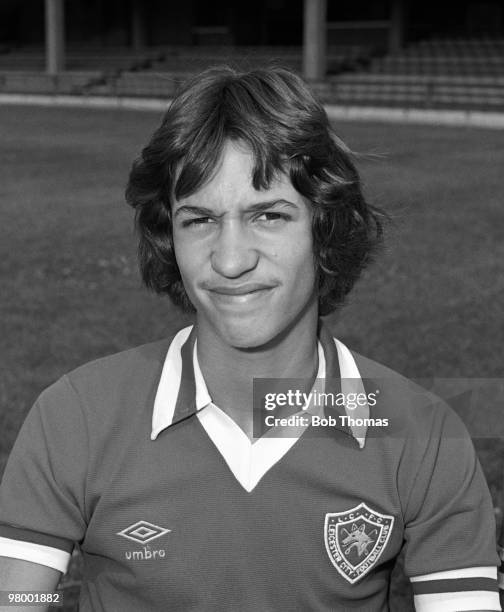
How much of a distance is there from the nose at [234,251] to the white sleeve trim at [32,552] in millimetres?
634

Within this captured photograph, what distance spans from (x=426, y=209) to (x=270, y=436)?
31.9ft

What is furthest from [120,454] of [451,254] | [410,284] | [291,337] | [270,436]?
[451,254]

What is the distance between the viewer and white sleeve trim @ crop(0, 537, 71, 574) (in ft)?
6.09

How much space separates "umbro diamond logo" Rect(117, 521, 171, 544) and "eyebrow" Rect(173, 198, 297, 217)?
62 cm

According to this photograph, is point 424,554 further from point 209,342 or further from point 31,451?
point 31,451

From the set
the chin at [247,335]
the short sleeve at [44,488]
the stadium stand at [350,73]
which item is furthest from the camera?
the stadium stand at [350,73]

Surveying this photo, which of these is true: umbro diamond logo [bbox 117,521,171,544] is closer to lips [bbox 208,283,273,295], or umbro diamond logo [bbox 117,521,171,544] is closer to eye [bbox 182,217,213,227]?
lips [bbox 208,283,273,295]

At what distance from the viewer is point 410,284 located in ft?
25.4

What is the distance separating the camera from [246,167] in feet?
6.26

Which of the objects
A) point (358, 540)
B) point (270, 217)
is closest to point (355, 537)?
point (358, 540)

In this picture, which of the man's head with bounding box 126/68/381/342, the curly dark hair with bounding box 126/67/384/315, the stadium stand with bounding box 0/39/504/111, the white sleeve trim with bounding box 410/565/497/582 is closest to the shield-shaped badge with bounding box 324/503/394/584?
the white sleeve trim with bounding box 410/565/497/582

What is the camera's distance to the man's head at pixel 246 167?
1907 mm

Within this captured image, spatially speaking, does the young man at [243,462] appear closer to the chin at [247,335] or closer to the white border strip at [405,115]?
the chin at [247,335]

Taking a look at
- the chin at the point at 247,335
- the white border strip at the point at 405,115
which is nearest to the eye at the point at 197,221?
the chin at the point at 247,335
